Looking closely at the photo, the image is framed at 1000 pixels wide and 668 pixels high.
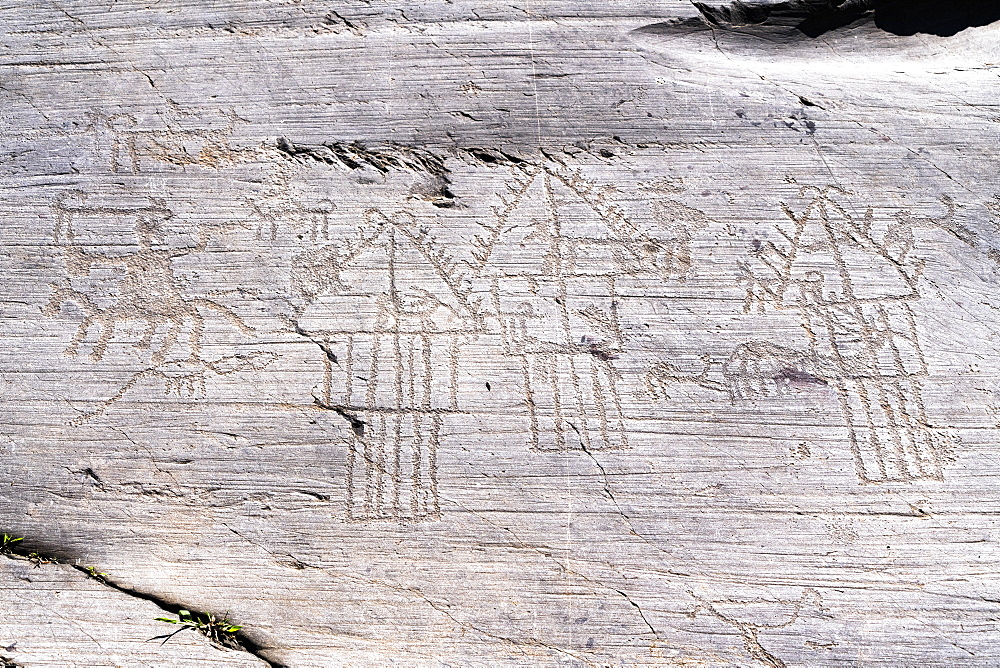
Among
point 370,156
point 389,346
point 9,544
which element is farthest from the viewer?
point 370,156

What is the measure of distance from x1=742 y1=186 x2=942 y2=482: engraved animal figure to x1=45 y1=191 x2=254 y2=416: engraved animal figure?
174 centimetres

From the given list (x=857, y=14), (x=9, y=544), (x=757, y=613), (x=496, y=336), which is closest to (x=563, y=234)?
(x=496, y=336)

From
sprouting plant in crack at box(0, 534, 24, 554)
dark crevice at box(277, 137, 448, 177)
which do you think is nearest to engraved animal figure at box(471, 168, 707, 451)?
dark crevice at box(277, 137, 448, 177)

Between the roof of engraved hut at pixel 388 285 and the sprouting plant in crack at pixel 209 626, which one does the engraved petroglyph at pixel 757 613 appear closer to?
the roof of engraved hut at pixel 388 285

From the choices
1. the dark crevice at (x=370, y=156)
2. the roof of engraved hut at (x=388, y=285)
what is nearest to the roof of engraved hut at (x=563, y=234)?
the roof of engraved hut at (x=388, y=285)

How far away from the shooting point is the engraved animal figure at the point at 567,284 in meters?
2.05

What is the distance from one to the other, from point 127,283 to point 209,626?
1.10 meters

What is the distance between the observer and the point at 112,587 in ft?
6.24

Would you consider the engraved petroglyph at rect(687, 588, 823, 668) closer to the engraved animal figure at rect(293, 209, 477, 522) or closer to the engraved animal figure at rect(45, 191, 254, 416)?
the engraved animal figure at rect(293, 209, 477, 522)

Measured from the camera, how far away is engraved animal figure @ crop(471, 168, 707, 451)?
2047 mm

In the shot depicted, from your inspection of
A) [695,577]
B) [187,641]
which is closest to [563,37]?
[695,577]

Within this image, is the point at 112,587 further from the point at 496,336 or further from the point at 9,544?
the point at 496,336

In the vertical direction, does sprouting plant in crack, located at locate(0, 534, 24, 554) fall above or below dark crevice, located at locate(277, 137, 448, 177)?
below

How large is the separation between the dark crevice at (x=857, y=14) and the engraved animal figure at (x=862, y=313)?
68cm
